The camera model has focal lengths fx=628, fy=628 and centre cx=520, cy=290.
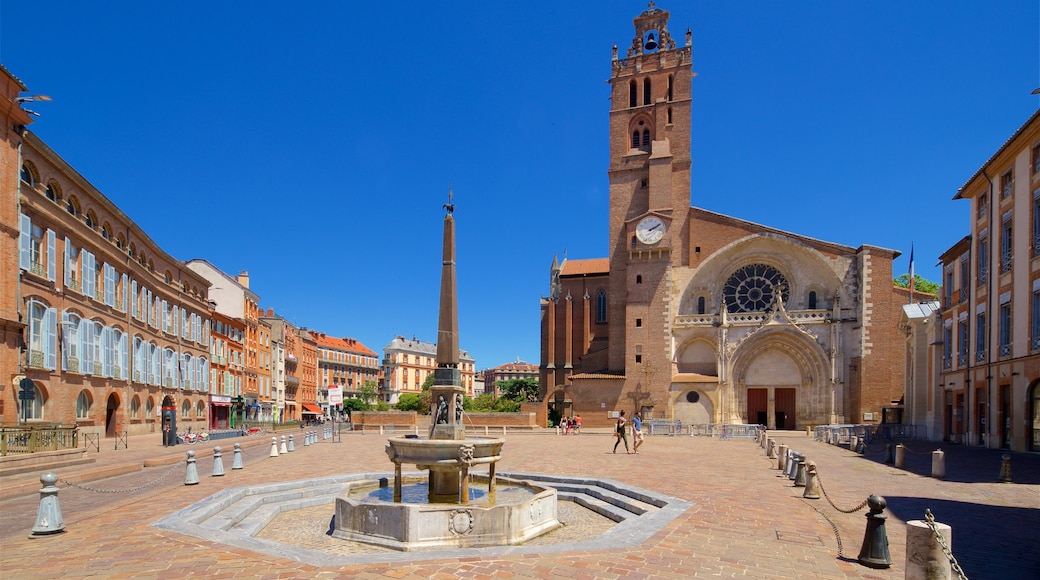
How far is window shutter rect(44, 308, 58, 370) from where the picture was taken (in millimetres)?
23469

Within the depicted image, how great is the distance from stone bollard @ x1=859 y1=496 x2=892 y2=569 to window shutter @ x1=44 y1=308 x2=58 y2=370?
27.0 m

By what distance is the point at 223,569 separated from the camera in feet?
22.2

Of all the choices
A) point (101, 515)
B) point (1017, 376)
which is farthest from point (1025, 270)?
point (101, 515)

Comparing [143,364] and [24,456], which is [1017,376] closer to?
[24,456]

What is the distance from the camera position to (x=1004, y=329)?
24.1 metres

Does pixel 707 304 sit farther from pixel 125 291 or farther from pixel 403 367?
pixel 403 367

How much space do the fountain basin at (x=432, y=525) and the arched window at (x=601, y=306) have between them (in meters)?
49.5

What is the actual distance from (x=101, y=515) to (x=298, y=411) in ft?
217

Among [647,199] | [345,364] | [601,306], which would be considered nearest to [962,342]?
[647,199]

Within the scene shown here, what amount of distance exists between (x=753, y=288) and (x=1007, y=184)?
22.5 m

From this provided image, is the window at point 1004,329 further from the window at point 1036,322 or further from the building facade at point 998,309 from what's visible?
the window at point 1036,322

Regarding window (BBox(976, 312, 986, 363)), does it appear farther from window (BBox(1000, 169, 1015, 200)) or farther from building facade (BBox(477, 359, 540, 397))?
building facade (BBox(477, 359, 540, 397))

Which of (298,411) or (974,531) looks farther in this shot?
(298,411)

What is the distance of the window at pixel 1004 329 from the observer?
77.8 ft
